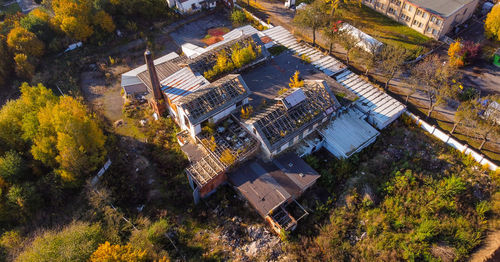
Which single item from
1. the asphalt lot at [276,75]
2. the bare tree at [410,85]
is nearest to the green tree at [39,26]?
the asphalt lot at [276,75]

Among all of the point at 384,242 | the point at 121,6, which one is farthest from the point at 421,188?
the point at 121,6

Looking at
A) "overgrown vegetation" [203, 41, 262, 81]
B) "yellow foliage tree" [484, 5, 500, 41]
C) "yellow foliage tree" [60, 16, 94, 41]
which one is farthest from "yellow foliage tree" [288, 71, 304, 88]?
"yellow foliage tree" [60, 16, 94, 41]

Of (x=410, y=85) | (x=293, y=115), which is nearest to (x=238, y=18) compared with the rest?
(x=293, y=115)

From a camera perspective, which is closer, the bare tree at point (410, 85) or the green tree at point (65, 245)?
the green tree at point (65, 245)

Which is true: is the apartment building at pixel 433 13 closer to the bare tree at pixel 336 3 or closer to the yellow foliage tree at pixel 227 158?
the bare tree at pixel 336 3

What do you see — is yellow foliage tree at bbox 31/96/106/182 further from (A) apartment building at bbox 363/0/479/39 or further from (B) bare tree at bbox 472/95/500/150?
(A) apartment building at bbox 363/0/479/39

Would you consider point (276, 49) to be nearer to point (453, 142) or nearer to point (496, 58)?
point (453, 142)
